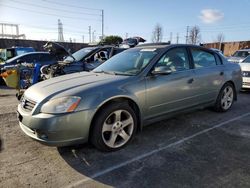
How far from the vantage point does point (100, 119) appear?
126 inches

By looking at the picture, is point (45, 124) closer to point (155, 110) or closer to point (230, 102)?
point (155, 110)

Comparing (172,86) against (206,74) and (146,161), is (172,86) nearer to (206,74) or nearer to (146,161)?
(206,74)

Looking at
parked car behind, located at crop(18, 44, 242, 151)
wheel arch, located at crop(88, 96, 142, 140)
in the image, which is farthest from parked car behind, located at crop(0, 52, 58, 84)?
wheel arch, located at crop(88, 96, 142, 140)

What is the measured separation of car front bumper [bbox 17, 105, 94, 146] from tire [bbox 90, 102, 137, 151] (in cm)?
15

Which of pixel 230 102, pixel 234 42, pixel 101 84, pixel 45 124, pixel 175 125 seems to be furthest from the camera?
pixel 234 42

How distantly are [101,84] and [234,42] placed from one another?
28.8 meters

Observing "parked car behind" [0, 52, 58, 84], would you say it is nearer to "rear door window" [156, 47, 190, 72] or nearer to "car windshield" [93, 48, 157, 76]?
"car windshield" [93, 48, 157, 76]

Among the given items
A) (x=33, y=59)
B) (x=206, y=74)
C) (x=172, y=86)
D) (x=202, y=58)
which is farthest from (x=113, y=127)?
(x=33, y=59)

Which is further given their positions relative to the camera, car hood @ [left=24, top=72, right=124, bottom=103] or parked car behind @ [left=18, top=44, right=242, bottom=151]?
car hood @ [left=24, top=72, right=124, bottom=103]

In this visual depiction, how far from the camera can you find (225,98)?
5441 mm

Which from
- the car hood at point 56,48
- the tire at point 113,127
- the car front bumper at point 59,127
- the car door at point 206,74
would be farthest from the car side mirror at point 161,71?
the car hood at point 56,48

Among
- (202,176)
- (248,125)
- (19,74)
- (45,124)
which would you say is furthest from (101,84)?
(19,74)

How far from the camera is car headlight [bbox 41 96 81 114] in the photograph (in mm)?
2979

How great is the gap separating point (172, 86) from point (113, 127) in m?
1.33
